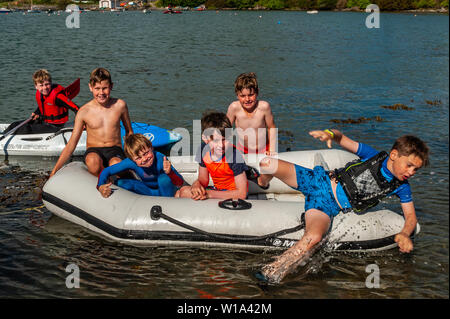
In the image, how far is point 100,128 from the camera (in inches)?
229

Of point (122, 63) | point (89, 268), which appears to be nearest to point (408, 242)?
point (89, 268)

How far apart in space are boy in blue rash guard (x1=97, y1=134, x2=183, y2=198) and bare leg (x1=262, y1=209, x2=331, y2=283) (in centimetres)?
157

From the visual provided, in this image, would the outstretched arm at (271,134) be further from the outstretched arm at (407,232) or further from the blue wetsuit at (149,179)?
the outstretched arm at (407,232)

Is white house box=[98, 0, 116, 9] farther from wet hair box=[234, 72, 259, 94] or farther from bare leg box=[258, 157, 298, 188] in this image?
bare leg box=[258, 157, 298, 188]

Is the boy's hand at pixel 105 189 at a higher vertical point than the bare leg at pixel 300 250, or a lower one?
higher

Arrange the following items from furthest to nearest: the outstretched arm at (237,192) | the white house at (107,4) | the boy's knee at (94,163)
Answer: the white house at (107,4)
the boy's knee at (94,163)
the outstretched arm at (237,192)

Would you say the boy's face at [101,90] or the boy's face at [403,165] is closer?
the boy's face at [403,165]

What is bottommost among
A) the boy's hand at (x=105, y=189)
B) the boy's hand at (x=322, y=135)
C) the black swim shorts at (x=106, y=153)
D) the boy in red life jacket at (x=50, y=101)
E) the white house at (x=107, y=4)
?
the boy's hand at (x=105, y=189)

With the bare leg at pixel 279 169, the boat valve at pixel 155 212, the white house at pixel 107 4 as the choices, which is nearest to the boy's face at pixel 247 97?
the bare leg at pixel 279 169

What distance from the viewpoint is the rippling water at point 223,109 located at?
4543 millimetres

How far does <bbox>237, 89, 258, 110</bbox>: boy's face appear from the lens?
229 inches

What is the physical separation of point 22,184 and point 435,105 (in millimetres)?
10525

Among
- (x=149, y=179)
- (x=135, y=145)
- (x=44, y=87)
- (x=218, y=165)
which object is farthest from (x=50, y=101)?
(x=218, y=165)
